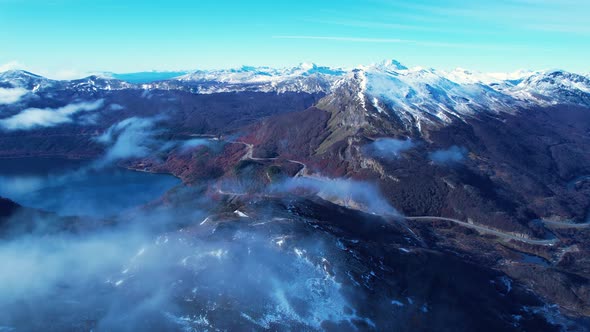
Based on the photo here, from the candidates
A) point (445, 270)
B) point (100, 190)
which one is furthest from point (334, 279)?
point (100, 190)

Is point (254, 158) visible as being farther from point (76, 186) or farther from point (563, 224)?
point (563, 224)

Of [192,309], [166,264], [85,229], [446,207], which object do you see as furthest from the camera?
[446,207]

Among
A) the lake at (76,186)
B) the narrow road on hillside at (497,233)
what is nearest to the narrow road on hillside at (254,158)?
the lake at (76,186)

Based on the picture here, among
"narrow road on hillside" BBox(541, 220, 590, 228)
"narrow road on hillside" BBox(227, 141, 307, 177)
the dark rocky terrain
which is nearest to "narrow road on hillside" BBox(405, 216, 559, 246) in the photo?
the dark rocky terrain

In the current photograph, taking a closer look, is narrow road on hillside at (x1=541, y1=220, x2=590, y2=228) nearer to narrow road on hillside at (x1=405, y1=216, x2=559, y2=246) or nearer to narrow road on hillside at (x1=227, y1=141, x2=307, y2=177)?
narrow road on hillside at (x1=405, y1=216, x2=559, y2=246)

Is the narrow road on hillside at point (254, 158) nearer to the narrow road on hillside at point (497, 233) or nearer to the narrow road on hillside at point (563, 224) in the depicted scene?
the narrow road on hillside at point (497, 233)

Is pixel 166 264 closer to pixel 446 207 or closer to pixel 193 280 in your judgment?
pixel 193 280
